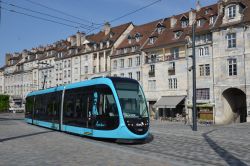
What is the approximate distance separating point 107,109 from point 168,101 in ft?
96.4

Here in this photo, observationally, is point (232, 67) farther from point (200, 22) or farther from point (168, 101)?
point (168, 101)

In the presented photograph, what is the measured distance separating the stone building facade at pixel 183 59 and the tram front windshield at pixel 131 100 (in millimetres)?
13298

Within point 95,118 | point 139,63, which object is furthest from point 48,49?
point 95,118

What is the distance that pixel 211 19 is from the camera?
4197cm

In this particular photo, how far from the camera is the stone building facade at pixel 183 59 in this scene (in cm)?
3778

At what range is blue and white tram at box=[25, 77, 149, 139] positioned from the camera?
48.9ft

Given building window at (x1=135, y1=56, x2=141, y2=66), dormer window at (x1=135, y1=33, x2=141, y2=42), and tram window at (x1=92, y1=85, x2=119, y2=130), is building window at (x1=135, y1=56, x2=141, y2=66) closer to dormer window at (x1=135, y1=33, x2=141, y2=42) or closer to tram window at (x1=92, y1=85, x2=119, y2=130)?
dormer window at (x1=135, y1=33, x2=141, y2=42)

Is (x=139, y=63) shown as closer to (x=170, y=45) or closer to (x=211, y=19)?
(x=170, y=45)

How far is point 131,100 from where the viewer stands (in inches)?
611

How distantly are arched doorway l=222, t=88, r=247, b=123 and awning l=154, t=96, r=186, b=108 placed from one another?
18.2 feet

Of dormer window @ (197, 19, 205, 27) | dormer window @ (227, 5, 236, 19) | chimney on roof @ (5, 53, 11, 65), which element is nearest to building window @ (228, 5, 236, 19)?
dormer window @ (227, 5, 236, 19)

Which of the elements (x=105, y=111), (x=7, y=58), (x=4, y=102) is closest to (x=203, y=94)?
(x=105, y=111)

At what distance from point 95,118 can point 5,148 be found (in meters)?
4.41

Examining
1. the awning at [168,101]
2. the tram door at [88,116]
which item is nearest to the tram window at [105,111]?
the tram door at [88,116]
